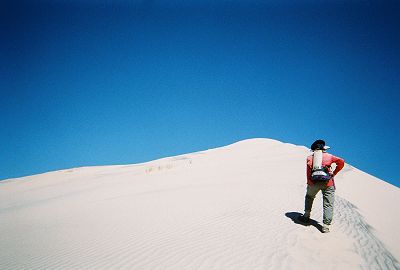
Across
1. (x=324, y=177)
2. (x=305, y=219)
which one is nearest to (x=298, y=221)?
(x=305, y=219)

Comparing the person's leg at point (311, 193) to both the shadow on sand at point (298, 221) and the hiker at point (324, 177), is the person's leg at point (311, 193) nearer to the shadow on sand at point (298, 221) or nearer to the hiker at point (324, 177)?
the hiker at point (324, 177)

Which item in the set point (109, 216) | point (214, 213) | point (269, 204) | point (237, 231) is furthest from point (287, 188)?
point (109, 216)

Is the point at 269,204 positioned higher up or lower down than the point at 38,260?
higher up

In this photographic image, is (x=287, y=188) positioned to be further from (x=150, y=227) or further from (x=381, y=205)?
(x=150, y=227)

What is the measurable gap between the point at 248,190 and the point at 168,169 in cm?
1010

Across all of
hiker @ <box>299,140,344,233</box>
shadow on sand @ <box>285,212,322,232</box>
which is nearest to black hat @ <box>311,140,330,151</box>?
hiker @ <box>299,140,344,233</box>

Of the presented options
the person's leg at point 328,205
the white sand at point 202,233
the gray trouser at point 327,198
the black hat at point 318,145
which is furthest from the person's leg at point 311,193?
the black hat at point 318,145

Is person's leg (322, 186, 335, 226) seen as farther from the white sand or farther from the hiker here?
the white sand

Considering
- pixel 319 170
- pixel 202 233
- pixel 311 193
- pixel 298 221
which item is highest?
pixel 319 170

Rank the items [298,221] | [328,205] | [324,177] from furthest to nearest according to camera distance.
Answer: [298,221]
[328,205]
[324,177]

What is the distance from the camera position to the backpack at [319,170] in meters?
6.41

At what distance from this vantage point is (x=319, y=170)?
6477mm

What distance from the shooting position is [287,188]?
1221 centimetres

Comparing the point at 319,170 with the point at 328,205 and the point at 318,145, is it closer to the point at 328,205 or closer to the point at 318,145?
the point at 318,145
